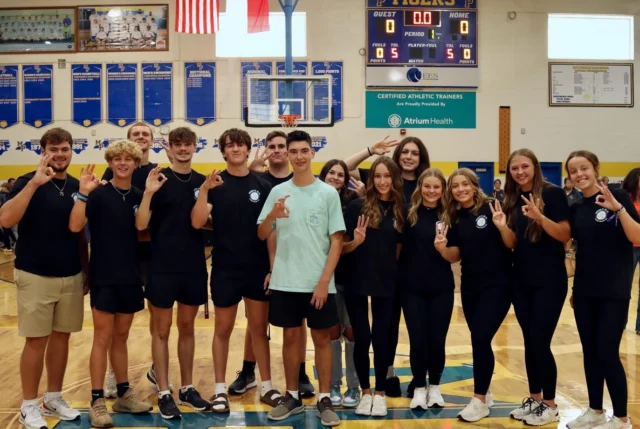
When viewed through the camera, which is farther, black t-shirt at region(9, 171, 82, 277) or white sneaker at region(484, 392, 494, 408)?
white sneaker at region(484, 392, 494, 408)

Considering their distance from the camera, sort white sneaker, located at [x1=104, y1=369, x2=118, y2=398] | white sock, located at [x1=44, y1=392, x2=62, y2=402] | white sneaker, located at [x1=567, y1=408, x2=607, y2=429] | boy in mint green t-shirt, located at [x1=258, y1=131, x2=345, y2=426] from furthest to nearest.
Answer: white sneaker, located at [x1=104, y1=369, x2=118, y2=398] < white sock, located at [x1=44, y1=392, x2=62, y2=402] < boy in mint green t-shirt, located at [x1=258, y1=131, x2=345, y2=426] < white sneaker, located at [x1=567, y1=408, x2=607, y2=429]

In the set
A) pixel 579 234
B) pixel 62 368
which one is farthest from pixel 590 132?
pixel 62 368

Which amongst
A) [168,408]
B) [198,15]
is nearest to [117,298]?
[168,408]

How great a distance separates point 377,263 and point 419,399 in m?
1.02

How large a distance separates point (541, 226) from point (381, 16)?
12.1 meters

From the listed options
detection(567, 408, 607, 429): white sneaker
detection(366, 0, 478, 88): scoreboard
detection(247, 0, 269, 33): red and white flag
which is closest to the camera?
detection(567, 408, 607, 429): white sneaker

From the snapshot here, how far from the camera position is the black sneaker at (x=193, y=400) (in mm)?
4066

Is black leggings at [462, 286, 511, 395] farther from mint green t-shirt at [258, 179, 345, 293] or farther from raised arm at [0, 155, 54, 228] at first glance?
raised arm at [0, 155, 54, 228]

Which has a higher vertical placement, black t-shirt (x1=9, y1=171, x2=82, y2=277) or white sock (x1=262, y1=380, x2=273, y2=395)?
black t-shirt (x1=9, y1=171, x2=82, y2=277)

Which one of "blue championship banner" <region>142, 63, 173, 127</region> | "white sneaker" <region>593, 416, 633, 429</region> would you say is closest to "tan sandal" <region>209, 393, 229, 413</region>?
"white sneaker" <region>593, 416, 633, 429</region>

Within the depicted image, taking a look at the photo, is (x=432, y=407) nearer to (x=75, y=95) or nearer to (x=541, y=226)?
(x=541, y=226)

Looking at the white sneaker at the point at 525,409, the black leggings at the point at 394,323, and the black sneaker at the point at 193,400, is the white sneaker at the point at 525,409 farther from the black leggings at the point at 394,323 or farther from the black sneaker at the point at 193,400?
the black sneaker at the point at 193,400

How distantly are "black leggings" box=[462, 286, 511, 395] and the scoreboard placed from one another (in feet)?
37.6

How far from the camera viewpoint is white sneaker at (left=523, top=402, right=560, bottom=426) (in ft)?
12.5
